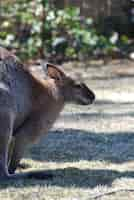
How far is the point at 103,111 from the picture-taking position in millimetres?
9609

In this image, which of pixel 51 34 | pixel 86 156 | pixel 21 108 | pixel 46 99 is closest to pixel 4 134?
pixel 21 108

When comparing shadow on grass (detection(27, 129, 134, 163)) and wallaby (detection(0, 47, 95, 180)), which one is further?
shadow on grass (detection(27, 129, 134, 163))

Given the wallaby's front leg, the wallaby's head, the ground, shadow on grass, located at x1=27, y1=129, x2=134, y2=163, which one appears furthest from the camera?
shadow on grass, located at x1=27, y1=129, x2=134, y2=163

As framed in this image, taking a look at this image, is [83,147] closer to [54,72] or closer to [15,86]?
[54,72]

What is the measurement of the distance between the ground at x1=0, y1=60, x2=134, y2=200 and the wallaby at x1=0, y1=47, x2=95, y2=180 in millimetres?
319

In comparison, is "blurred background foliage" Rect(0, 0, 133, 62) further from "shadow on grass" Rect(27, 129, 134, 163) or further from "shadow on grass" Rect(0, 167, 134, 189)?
"shadow on grass" Rect(0, 167, 134, 189)

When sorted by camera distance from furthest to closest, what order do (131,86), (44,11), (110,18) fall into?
(110,18) → (44,11) → (131,86)

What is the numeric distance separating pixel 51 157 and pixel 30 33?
9.19 m

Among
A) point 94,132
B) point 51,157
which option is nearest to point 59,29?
point 94,132

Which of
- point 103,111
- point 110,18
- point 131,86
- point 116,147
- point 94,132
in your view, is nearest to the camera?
point 116,147

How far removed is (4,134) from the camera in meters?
5.47

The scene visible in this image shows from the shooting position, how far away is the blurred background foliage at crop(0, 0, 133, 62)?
585 inches

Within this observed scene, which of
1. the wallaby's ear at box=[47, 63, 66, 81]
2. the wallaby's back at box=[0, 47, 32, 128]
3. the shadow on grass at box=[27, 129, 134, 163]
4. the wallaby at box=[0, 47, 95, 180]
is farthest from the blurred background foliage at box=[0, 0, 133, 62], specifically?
the wallaby's back at box=[0, 47, 32, 128]

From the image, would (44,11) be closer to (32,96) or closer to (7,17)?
(7,17)
